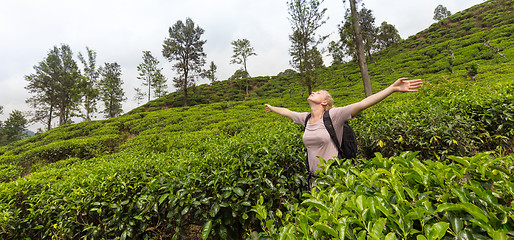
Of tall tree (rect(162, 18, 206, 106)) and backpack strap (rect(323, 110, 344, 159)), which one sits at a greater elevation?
tall tree (rect(162, 18, 206, 106))

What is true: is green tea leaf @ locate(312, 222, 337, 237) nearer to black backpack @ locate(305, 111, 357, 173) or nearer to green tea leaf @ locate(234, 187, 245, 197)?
green tea leaf @ locate(234, 187, 245, 197)

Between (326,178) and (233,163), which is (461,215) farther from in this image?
(233,163)

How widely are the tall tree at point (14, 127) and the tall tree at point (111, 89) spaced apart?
2270cm

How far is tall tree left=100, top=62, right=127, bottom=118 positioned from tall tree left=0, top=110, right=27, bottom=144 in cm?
2270

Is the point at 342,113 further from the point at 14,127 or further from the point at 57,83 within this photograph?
the point at 14,127

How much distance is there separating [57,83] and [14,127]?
26.1 metres

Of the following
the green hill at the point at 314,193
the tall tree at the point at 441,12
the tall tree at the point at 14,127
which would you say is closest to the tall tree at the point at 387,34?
the tall tree at the point at 441,12

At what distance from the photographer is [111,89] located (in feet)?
96.3

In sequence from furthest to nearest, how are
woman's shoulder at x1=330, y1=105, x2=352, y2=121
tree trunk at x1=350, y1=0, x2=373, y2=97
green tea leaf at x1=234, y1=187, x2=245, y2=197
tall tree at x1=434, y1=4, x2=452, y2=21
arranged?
tall tree at x1=434, y1=4, x2=452, y2=21 → tree trunk at x1=350, y1=0, x2=373, y2=97 → woman's shoulder at x1=330, y1=105, x2=352, y2=121 → green tea leaf at x1=234, y1=187, x2=245, y2=197

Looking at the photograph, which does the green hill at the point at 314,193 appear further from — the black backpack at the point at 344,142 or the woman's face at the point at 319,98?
the woman's face at the point at 319,98

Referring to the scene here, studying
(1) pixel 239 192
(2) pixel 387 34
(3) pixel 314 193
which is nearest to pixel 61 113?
(1) pixel 239 192

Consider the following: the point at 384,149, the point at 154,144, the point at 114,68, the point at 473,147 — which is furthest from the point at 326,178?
the point at 114,68

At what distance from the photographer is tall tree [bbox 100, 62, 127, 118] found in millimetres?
29062

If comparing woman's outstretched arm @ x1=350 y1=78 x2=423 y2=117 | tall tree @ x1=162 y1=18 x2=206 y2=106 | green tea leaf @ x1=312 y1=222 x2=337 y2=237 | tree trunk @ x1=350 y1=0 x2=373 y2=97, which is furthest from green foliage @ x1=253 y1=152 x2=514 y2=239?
tall tree @ x1=162 y1=18 x2=206 y2=106
